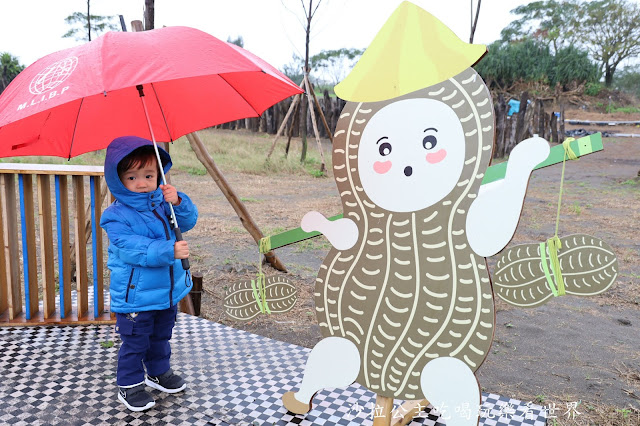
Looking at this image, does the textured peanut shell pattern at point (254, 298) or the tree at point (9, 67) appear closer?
the textured peanut shell pattern at point (254, 298)

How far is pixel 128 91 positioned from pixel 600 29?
2487 cm

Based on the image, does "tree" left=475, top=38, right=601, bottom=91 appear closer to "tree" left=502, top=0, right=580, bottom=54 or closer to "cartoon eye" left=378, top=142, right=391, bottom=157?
"tree" left=502, top=0, right=580, bottom=54

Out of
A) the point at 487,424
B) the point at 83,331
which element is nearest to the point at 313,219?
the point at 487,424

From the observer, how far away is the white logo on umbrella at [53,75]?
5.30ft

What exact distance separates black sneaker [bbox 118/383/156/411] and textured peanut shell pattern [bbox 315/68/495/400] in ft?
2.89

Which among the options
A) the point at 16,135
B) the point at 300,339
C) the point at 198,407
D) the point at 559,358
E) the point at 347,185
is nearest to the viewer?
the point at 347,185

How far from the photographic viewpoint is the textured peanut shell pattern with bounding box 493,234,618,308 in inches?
67.5

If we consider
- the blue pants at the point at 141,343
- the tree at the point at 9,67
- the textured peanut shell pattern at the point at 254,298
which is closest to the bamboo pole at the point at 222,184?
the textured peanut shell pattern at the point at 254,298

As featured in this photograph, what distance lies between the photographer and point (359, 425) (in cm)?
221

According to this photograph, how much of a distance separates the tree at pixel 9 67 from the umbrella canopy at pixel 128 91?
63.1 ft

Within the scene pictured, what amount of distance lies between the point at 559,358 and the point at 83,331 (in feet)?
9.23

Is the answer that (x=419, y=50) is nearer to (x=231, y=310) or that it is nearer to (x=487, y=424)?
(x=231, y=310)

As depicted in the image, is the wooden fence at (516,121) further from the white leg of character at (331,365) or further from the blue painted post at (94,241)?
the white leg of character at (331,365)

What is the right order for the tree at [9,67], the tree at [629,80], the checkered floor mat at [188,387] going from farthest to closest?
the tree at [629,80], the tree at [9,67], the checkered floor mat at [188,387]
